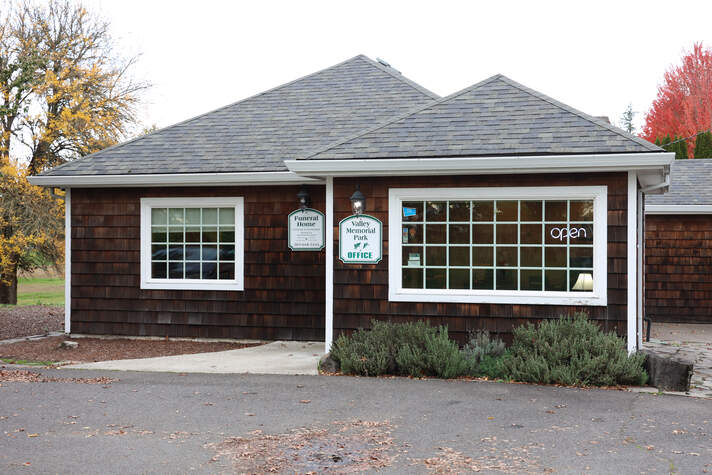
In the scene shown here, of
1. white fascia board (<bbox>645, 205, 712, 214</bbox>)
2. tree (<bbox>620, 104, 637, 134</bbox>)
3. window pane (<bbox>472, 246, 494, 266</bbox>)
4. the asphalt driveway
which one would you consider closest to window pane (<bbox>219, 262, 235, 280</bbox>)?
the asphalt driveway

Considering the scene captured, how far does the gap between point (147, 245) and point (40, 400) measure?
4.75m

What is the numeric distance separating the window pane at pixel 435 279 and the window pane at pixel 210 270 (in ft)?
13.0

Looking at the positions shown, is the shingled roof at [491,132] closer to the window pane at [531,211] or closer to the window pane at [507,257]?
the window pane at [531,211]

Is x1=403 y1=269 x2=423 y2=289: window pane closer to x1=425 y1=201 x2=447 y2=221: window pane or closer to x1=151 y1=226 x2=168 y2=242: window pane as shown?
x1=425 y1=201 x2=447 y2=221: window pane

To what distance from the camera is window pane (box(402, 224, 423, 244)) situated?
366 inches

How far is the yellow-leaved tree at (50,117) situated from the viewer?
1894cm

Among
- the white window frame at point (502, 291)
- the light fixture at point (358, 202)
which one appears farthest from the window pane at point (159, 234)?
the white window frame at point (502, 291)

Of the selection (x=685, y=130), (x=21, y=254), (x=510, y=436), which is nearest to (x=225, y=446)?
(x=510, y=436)

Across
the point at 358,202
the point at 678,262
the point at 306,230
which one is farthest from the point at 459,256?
the point at 678,262

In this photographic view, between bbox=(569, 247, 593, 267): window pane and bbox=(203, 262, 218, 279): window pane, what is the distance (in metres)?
5.73

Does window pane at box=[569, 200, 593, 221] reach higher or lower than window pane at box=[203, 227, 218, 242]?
higher

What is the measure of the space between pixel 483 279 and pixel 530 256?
2.21ft

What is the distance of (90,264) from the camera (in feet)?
38.8

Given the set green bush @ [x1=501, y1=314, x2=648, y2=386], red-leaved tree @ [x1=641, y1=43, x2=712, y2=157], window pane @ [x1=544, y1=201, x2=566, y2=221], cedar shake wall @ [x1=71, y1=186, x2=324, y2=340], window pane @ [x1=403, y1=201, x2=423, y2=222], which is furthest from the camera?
red-leaved tree @ [x1=641, y1=43, x2=712, y2=157]
